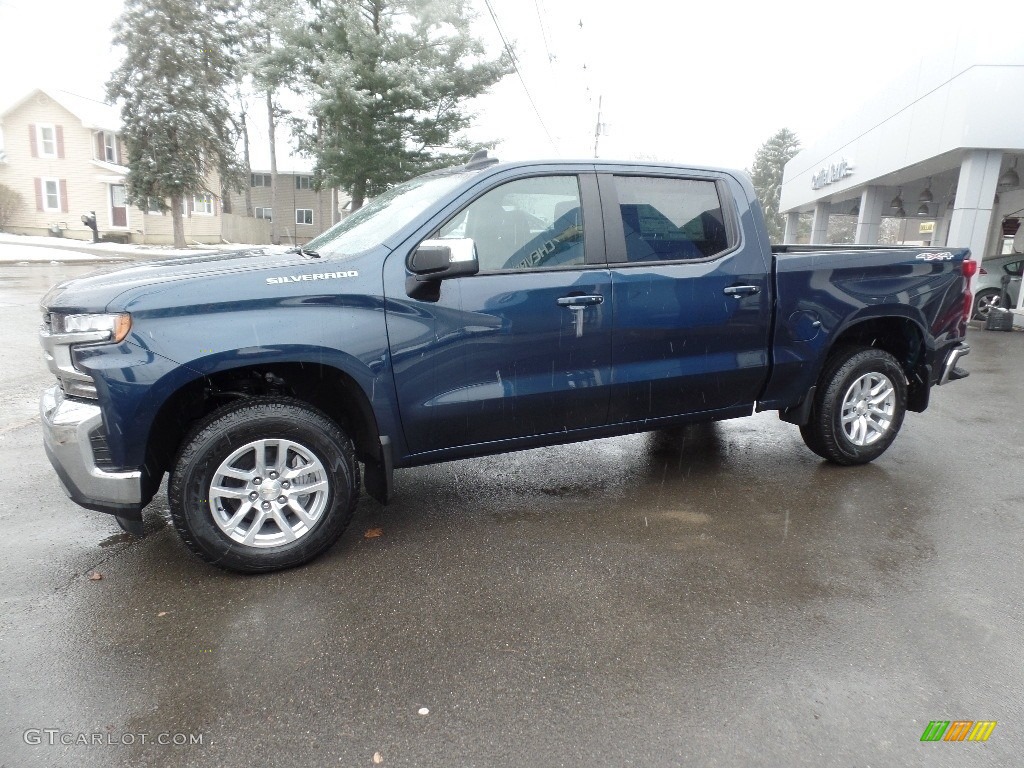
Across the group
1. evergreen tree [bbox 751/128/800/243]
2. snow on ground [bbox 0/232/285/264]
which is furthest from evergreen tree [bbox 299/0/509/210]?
evergreen tree [bbox 751/128/800/243]

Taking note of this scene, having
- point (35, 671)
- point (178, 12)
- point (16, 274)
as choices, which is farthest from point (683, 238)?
point (178, 12)

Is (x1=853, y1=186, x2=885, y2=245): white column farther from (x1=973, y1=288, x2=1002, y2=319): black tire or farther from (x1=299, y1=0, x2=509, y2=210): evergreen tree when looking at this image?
(x1=299, y1=0, x2=509, y2=210): evergreen tree

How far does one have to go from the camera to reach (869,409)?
495 cm

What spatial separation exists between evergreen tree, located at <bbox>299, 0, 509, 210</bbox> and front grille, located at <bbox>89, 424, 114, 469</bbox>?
17.9m

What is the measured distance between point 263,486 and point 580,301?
188 centimetres

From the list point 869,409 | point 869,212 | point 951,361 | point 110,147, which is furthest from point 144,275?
point 110,147

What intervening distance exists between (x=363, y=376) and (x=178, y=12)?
3950 cm

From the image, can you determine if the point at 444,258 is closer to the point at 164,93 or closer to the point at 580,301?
the point at 580,301

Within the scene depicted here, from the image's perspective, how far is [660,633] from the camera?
9.53 ft

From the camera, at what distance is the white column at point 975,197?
13.0 m

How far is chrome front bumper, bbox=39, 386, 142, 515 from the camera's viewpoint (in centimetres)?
305

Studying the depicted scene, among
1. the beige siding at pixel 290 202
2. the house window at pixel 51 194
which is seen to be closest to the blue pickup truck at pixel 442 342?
the house window at pixel 51 194

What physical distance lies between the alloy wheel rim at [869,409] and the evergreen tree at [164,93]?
36.2m

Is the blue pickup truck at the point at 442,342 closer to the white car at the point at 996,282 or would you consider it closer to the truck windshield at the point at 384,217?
the truck windshield at the point at 384,217
